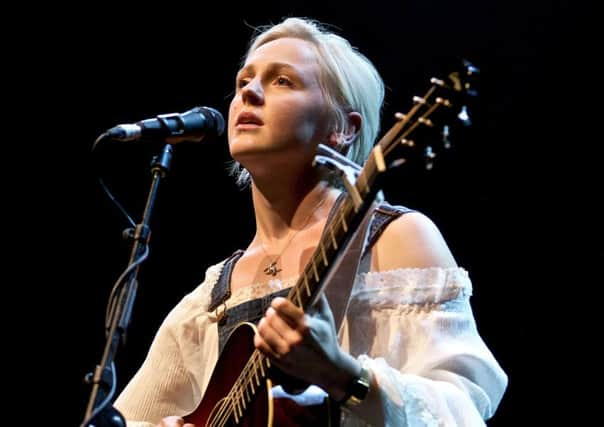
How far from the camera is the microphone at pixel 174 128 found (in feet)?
5.86

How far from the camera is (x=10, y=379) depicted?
133 inches

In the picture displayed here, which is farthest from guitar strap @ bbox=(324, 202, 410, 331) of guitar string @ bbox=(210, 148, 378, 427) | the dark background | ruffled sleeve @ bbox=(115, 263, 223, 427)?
the dark background

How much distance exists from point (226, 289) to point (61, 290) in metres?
1.45

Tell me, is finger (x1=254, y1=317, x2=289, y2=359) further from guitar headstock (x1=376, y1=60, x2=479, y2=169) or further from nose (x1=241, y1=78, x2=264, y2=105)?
nose (x1=241, y1=78, x2=264, y2=105)

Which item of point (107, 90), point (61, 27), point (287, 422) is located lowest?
point (287, 422)

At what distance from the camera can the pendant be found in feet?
7.11

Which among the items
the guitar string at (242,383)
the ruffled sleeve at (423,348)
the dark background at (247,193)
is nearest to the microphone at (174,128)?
the guitar string at (242,383)

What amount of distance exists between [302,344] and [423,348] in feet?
1.31

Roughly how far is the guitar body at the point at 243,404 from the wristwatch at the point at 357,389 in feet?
0.20

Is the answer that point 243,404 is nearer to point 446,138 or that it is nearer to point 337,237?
point 337,237

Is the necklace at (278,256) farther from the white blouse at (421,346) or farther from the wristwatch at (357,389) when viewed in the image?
the wristwatch at (357,389)

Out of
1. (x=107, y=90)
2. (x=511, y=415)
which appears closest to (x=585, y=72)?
(x=511, y=415)

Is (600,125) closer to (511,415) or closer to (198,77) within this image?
(511,415)

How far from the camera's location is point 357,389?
1.56 m
